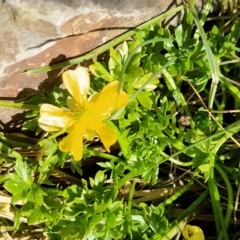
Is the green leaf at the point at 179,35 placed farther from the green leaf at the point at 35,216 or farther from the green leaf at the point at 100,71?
the green leaf at the point at 35,216

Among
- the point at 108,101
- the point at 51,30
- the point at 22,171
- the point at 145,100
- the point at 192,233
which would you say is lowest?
the point at 192,233

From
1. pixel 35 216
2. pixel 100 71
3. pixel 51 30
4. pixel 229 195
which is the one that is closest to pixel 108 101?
pixel 100 71

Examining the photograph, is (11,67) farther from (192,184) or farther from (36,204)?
(192,184)

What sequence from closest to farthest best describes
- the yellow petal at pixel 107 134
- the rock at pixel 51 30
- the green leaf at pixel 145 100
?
the yellow petal at pixel 107 134 → the rock at pixel 51 30 → the green leaf at pixel 145 100

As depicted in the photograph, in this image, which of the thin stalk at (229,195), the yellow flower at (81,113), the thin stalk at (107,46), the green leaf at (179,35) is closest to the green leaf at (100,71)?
the thin stalk at (107,46)

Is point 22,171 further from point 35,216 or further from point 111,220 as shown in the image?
point 111,220

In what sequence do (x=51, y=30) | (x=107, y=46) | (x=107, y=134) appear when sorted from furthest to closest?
(x=107, y=46) → (x=51, y=30) → (x=107, y=134)

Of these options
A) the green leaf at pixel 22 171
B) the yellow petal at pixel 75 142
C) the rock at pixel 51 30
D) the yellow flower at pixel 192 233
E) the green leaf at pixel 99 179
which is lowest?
the yellow flower at pixel 192 233

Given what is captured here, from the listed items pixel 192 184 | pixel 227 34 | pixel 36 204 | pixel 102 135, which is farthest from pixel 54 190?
pixel 227 34
